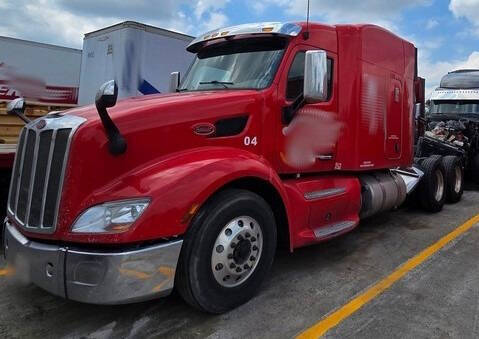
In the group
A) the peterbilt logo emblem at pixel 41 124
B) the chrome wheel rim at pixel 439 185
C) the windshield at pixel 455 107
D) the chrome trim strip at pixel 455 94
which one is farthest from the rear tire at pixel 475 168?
the peterbilt logo emblem at pixel 41 124

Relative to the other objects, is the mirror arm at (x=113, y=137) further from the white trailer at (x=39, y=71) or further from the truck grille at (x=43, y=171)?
the white trailer at (x=39, y=71)

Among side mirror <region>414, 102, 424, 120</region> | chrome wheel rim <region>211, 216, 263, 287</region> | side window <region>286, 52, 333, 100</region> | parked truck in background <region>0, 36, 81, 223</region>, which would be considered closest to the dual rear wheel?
side mirror <region>414, 102, 424, 120</region>

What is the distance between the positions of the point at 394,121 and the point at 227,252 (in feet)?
12.7

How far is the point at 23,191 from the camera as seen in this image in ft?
12.7

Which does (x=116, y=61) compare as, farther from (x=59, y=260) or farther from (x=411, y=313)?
(x=411, y=313)

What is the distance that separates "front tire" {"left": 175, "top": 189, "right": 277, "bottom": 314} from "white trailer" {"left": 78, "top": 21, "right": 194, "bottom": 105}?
19.3 ft

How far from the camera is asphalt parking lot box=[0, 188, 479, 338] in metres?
3.71

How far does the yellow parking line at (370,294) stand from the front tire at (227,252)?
681 millimetres

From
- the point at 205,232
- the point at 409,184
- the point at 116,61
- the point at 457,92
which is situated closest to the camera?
the point at 205,232

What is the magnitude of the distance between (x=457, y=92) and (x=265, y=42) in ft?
34.2

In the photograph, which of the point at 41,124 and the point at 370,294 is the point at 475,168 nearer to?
the point at 370,294

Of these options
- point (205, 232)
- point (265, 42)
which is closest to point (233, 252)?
point (205, 232)

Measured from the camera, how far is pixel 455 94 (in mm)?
13461

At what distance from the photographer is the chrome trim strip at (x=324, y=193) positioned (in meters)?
4.95
